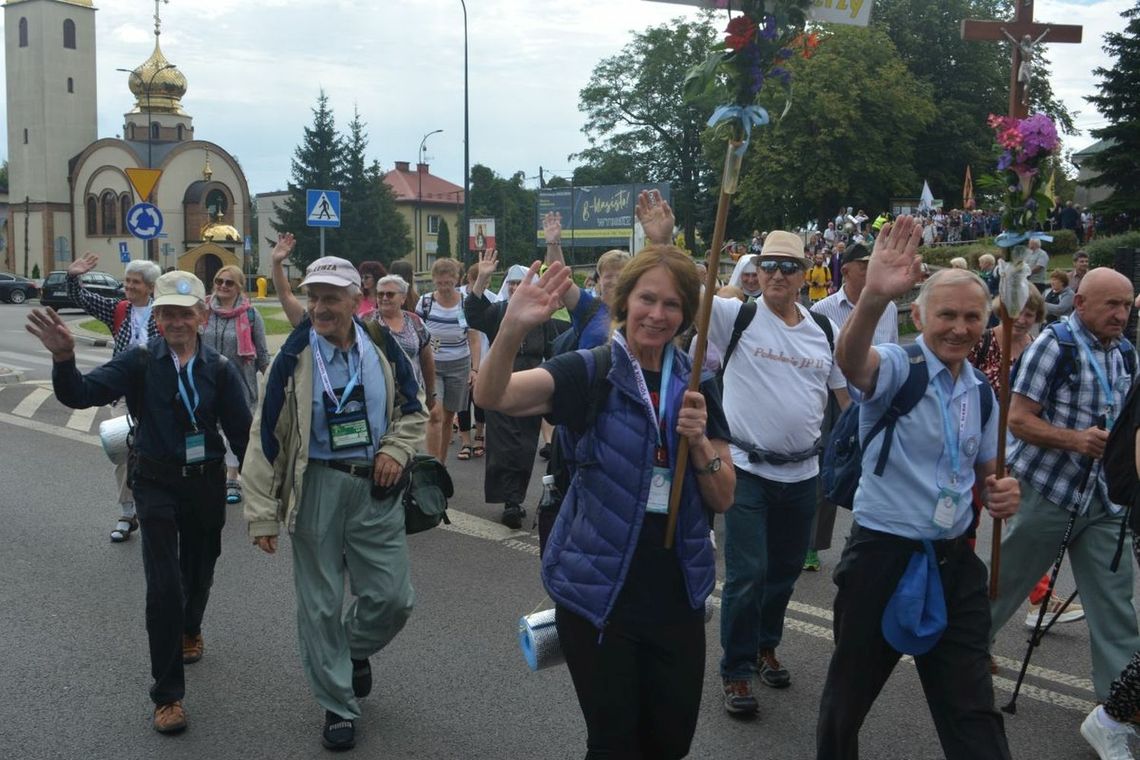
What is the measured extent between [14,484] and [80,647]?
4.56 meters

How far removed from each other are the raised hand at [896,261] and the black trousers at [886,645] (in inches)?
34.0

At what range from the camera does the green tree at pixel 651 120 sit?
6912 cm

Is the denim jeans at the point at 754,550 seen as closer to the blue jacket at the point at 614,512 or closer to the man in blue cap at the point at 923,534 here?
the man in blue cap at the point at 923,534

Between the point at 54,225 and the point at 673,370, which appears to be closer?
the point at 673,370

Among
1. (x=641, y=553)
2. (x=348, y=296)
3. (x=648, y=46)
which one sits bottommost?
(x=641, y=553)

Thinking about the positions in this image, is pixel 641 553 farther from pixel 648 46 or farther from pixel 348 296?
pixel 648 46

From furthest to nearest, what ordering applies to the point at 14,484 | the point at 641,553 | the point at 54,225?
the point at 54,225 → the point at 14,484 → the point at 641,553

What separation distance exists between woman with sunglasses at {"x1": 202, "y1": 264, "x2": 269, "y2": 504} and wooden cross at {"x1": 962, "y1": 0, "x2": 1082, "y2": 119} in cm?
571

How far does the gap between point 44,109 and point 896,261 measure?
74.9m

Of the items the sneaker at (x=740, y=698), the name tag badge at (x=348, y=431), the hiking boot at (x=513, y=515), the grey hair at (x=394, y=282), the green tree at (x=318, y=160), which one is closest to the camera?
the name tag badge at (x=348, y=431)

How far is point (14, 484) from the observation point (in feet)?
31.0

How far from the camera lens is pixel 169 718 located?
4.57 metres

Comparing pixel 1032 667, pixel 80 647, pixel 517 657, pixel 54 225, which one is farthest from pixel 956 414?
pixel 54 225

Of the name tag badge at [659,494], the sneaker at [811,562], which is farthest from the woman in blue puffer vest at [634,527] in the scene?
the sneaker at [811,562]
